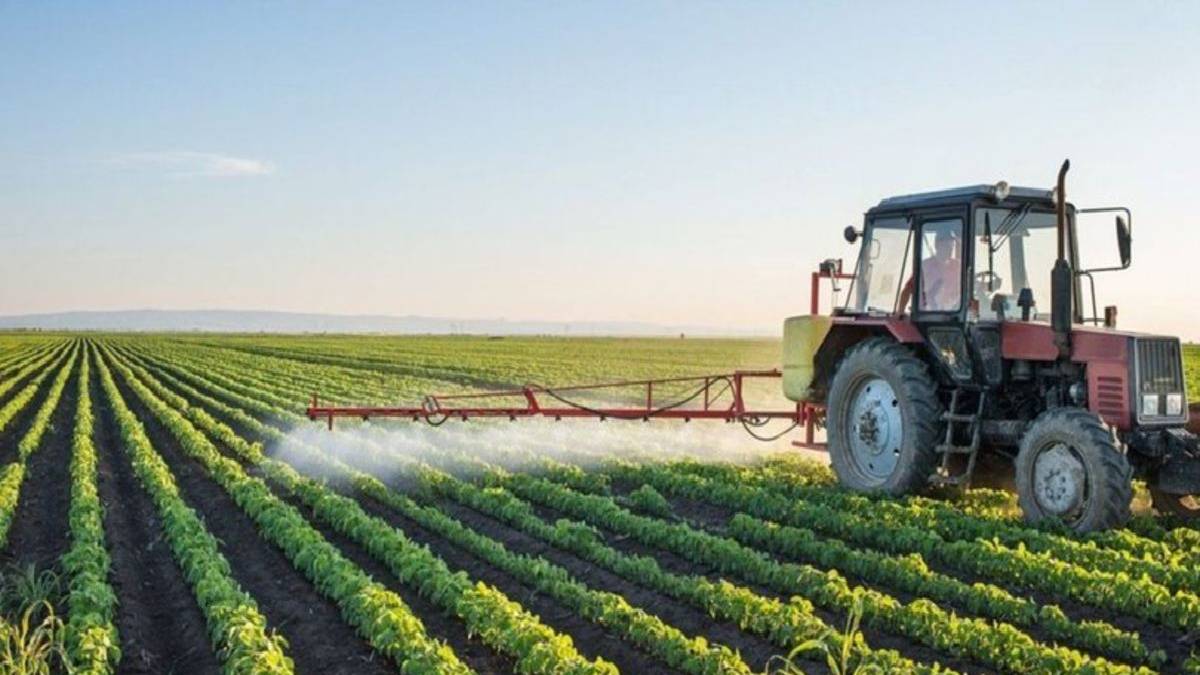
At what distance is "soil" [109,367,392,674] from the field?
0.02 meters

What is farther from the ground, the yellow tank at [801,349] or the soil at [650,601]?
the yellow tank at [801,349]

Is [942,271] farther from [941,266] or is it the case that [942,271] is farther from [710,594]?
[710,594]

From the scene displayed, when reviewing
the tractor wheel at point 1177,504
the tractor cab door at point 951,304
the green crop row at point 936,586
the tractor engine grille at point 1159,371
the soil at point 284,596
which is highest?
the tractor cab door at point 951,304

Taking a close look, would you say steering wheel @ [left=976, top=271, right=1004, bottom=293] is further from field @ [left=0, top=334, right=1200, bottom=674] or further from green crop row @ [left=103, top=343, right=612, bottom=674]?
green crop row @ [left=103, top=343, right=612, bottom=674]

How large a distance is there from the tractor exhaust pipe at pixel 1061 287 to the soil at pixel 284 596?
5.40 m

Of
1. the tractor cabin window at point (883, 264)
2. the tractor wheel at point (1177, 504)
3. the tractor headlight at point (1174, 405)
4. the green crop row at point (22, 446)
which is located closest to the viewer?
the tractor headlight at point (1174, 405)

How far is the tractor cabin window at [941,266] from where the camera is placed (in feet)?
31.1

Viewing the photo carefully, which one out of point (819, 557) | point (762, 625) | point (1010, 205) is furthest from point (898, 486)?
point (762, 625)

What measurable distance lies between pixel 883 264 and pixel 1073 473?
282 centimetres

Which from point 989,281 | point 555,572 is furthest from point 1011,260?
point 555,572

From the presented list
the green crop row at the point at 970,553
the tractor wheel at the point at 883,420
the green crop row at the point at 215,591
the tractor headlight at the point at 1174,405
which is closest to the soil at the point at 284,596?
the green crop row at the point at 215,591

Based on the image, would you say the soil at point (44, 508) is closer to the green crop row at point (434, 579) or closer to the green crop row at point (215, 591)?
the green crop row at point (215, 591)

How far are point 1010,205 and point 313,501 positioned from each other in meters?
7.03

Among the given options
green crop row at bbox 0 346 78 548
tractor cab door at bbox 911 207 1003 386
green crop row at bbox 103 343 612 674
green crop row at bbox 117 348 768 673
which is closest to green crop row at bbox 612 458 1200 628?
tractor cab door at bbox 911 207 1003 386
